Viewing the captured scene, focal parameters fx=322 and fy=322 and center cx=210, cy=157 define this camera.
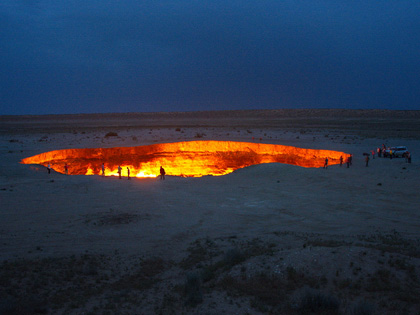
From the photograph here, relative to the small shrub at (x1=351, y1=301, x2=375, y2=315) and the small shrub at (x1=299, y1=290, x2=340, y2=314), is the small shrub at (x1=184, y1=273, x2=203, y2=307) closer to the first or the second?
the small shrub at (x1=299, y1=290, x2=340, y2=314)

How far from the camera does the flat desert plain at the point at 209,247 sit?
18.7 ft

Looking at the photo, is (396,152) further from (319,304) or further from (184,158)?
(319,304)

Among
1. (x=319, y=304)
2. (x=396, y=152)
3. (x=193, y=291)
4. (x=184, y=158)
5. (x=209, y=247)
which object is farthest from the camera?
(x=184, y=158)

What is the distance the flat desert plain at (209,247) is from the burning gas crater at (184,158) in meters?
8.97

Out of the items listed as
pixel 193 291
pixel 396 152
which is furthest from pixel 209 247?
pixel 396 152

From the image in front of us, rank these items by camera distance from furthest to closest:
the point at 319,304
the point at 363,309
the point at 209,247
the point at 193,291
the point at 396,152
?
the point at 396,152
the point at 209,247
the point at 193,291
the point at 319,304
the point at 363,309

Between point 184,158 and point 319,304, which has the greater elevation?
point 319,304

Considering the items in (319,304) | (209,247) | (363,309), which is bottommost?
(209,247)

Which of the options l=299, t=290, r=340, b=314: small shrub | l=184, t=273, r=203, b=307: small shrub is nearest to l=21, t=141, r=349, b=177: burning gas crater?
l=184, t=273, r=203, b=307: small shrub

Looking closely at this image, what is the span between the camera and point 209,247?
8.93m

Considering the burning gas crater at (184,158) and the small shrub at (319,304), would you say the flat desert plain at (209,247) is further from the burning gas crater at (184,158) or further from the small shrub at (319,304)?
the burning gas crater at (184,158)

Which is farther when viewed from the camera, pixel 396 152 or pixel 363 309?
pixel 396 152

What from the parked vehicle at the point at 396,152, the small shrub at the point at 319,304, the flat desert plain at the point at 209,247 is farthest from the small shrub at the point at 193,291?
the parked vehicle at the point at 396,152

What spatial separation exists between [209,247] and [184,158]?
71.6ft
